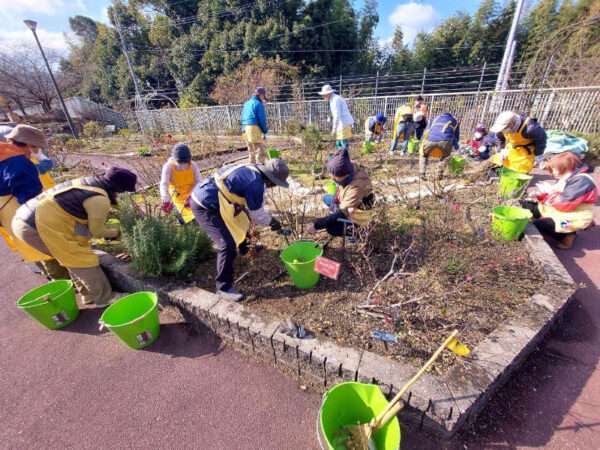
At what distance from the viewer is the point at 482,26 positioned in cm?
2341

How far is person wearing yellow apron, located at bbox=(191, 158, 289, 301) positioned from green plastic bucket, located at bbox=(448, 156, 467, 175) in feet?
12.6

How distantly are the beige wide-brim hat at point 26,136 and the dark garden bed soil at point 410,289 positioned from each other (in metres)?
2.27

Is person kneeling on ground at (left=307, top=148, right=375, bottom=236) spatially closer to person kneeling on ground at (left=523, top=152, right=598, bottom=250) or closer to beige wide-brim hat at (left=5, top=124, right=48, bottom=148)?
person kneeling on ground at (left=523, top=152, right=598, bottom=250)

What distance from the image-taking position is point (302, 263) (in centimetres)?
229

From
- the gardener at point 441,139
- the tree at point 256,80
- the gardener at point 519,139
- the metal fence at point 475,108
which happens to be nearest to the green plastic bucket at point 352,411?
the gardener at point 441,139

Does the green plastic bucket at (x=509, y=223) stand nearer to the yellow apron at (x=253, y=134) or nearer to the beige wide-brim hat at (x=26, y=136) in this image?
the yellow apron at (x=253, y=134)

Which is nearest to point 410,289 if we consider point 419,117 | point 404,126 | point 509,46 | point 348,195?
point 348,195

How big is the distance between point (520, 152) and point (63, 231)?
19.4 ft

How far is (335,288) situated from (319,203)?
2.14 metres

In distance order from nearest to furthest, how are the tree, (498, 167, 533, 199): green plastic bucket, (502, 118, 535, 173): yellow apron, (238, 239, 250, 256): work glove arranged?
(238, 239, 250, 256): work glove < (498, 167, 533, 199): green plastic bucket < (502, 118, 535, 173): yellow apron < the tree

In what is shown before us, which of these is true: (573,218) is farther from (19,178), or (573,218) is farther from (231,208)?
(19,178)

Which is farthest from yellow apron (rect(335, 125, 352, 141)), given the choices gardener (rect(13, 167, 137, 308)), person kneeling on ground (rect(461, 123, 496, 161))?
gardener (rect(13, 167, 137, 308))

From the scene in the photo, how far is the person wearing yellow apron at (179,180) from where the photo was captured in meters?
3.39

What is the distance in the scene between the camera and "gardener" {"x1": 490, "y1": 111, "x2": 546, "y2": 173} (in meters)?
3.71
